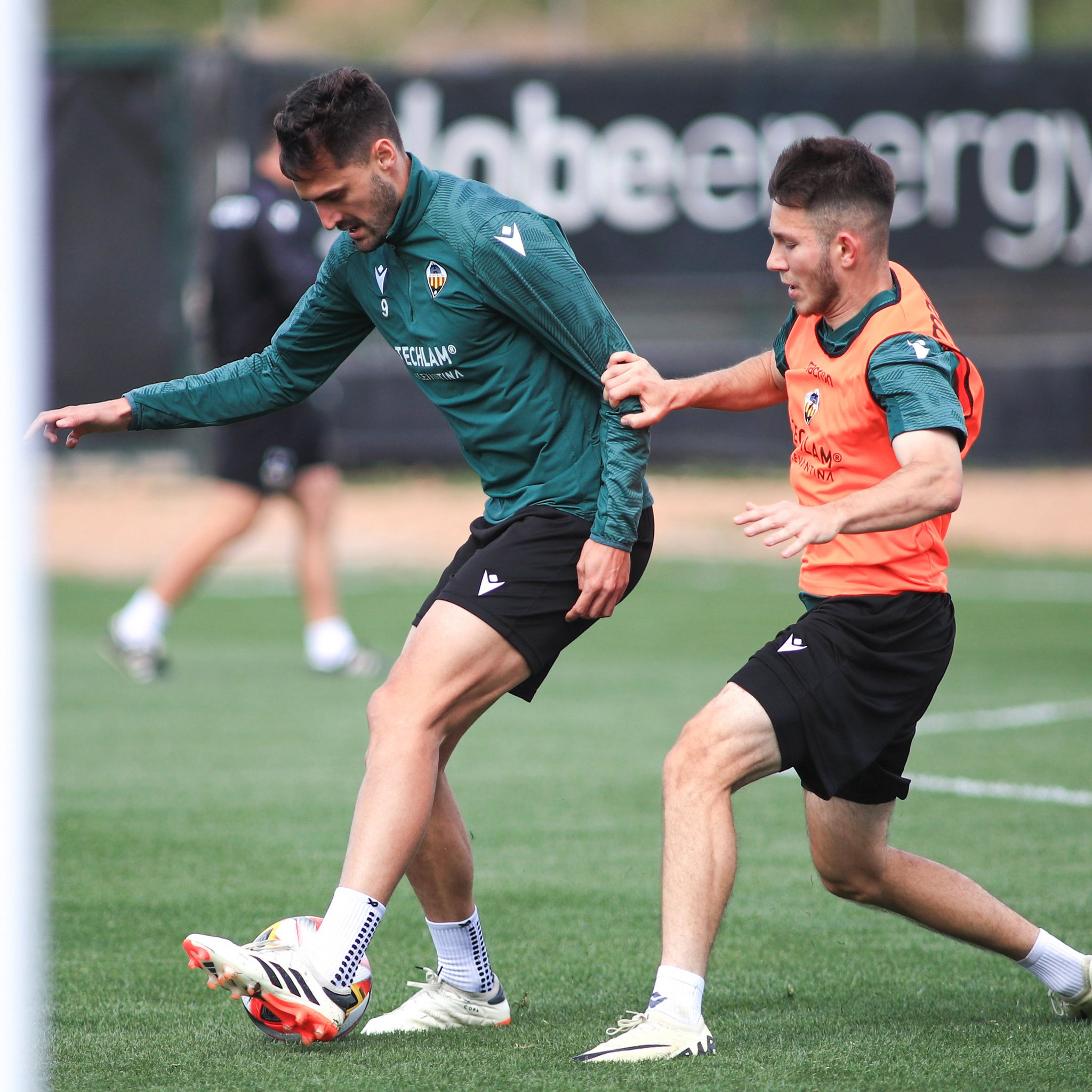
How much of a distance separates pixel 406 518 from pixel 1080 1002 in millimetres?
12942

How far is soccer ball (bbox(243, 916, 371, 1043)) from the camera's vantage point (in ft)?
11.4

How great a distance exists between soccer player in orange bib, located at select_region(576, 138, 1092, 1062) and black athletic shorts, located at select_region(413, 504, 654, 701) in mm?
322

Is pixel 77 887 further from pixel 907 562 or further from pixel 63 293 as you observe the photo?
pixel 63 293

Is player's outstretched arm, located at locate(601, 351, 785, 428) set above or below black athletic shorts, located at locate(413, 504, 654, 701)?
above

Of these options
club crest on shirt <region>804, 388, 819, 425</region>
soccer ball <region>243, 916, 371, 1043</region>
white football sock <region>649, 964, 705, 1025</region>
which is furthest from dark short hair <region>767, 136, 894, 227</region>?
soccer ball <region>243, 916, 371, 1043</region>

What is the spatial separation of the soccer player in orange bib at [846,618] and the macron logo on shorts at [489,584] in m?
0.47

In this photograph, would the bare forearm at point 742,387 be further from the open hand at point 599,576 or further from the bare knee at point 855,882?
the bare knee at point 855,882

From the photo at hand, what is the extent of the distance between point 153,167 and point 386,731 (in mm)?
13932

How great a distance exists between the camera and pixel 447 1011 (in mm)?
3953

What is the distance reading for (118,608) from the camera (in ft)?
40.2

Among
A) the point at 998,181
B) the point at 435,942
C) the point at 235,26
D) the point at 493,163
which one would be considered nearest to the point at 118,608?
the point at 493,163

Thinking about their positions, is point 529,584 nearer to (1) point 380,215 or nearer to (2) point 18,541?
(1) point 380,215

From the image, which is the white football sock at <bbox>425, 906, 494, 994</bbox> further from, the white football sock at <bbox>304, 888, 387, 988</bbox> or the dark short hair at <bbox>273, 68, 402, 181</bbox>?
the dark short hair at <bbox>273, 68, 402, 181</bbox>

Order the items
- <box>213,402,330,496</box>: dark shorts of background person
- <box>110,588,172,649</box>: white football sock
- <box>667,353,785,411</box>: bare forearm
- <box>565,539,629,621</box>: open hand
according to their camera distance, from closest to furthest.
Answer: <box>565,539,629,621</box>: open hand, <box>667,353,785,411</box>: bare forearm, <box>110,588,172,649</box>: white football sock, <box>213,402,330,496</box>: dark shorts of background person
